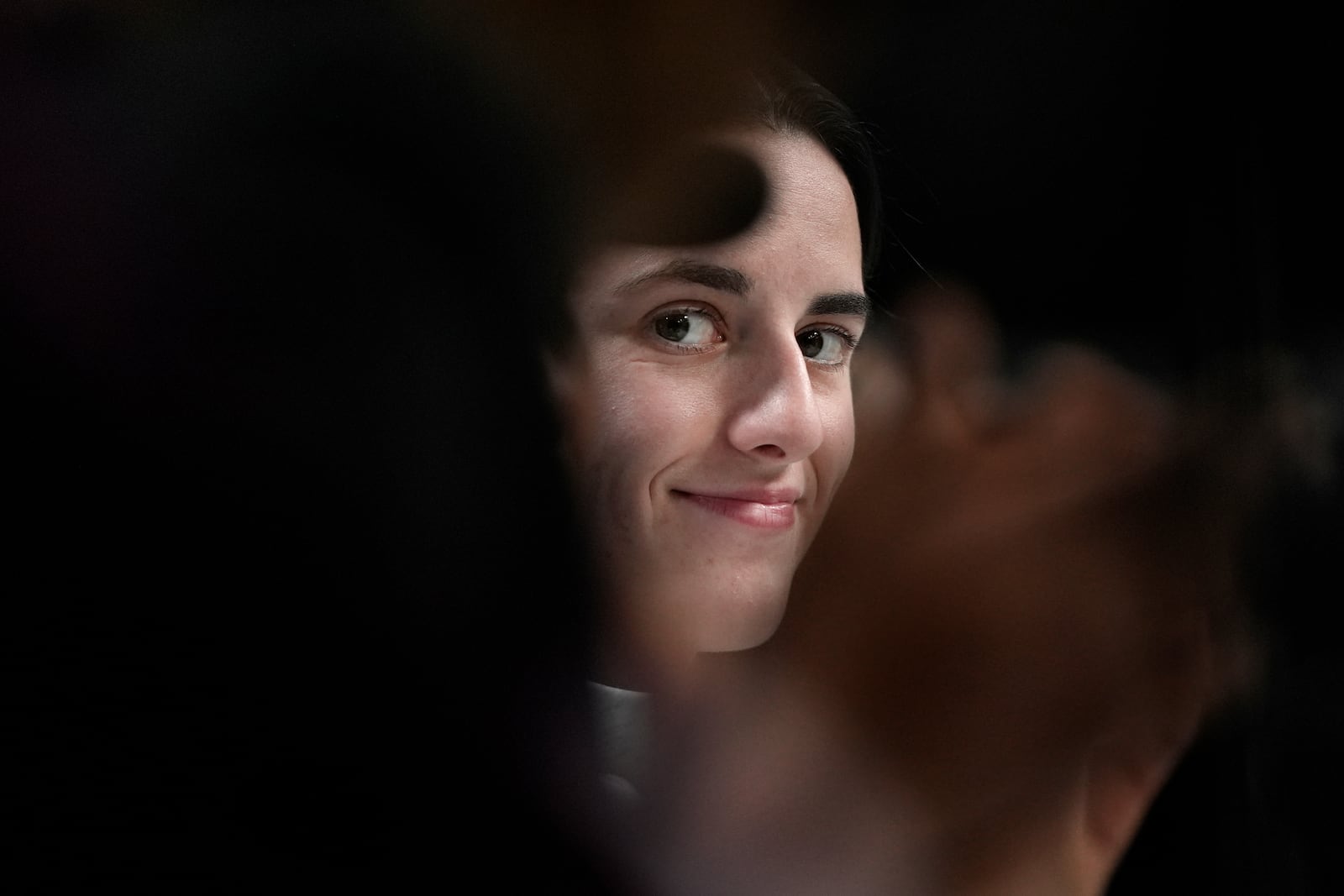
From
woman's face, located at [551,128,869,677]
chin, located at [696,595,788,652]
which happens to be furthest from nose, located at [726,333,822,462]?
chin, located at [696,595,788,652]

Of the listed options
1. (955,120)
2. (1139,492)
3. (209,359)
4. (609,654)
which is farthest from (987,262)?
(209,359)

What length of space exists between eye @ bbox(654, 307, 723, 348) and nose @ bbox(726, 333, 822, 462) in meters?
0.03

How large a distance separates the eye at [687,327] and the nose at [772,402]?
0.03m

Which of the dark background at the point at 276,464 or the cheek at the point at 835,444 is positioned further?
the cheek at the point at 835,444

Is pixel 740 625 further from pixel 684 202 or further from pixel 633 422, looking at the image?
pixel 684 202

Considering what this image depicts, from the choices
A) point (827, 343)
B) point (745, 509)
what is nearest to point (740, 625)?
point (745, 509)

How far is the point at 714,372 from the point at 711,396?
16 mm

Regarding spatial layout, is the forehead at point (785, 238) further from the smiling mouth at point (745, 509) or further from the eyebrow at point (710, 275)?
the smiling mouth at point (745, 509)

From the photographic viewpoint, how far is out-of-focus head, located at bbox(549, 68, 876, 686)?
781 mm

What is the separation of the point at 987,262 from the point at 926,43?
161 mm

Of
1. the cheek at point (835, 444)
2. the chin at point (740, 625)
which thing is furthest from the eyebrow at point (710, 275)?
the chin at point (740, 625)

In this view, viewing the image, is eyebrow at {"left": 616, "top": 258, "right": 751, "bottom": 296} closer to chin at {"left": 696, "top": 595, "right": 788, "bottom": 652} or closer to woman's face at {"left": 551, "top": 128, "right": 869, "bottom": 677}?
woman's face at {"left": 551, "top": 128, "right": 869, "bottom": 677}

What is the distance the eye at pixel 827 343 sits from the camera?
0.81 meters

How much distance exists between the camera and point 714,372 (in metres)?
0.79
